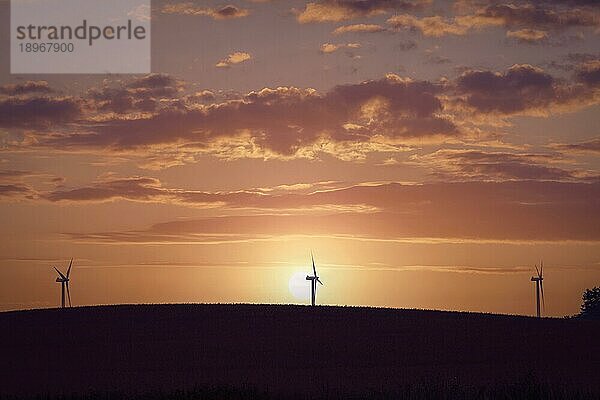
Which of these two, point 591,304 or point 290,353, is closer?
point 290,353

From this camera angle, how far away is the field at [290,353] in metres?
51.8

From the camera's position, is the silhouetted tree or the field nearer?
the field

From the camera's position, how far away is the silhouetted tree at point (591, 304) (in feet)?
515

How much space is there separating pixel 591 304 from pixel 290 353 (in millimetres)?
94806

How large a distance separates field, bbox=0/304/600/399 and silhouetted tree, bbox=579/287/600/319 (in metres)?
61.3

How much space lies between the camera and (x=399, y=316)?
322 ft

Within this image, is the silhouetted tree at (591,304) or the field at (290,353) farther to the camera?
the silhouetted tree at (591,304)

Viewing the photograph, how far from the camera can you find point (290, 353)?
75938mm

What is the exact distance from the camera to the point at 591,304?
159000 millimetres

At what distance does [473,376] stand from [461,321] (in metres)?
32.8

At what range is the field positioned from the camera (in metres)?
51.8

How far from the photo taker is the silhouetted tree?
157m

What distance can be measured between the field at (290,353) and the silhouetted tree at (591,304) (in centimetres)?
6131

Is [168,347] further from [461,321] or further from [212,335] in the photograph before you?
[461,321]
